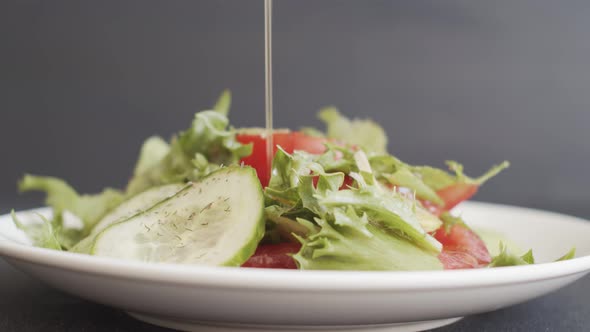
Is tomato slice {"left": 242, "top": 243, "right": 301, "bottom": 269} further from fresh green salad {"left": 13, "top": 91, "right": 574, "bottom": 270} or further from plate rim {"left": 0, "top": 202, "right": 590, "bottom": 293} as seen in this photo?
plate rim {"left": 0, "top": 202, "right": 590, "bottom": 293}

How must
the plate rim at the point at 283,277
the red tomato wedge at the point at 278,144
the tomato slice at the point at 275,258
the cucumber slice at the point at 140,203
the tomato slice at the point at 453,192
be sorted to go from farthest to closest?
1. the tomato slice at the point at 453,192
2. the red tomato wedge at the point at 278,144
3. the cucumber slice at the point at 140,203
4. the tomato slice at the point at 275,258
5. the plate rim at the point at 283,277

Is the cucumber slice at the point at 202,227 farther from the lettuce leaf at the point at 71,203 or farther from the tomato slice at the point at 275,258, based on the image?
the lettuce leaf at the point at 71,203

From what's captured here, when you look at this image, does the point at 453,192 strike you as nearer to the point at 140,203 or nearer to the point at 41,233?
the point at 140,203

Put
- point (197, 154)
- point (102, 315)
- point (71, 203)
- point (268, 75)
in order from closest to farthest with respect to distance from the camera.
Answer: point (102, 315), point (268, 75), point (197, 154), point (71, 203)

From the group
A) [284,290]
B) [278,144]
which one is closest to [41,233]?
[278,144]

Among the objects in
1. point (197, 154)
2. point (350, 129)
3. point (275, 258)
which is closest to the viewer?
point (275, 258)

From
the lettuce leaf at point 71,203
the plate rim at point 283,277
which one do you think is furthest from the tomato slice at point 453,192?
the lettuce leaf at point 71,203

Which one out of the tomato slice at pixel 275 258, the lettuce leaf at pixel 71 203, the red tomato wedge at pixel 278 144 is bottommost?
the lettuce leaf at pixel 71 203

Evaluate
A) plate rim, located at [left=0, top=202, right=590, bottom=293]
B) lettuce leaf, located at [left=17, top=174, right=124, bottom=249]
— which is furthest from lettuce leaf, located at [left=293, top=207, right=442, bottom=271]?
lettuce leaf, located at [left=17, top=174, right=124, bottom=249]
